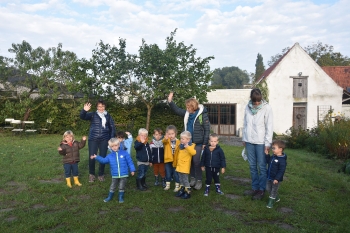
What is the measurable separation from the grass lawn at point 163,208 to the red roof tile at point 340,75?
2157cm

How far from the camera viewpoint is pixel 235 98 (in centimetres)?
1980

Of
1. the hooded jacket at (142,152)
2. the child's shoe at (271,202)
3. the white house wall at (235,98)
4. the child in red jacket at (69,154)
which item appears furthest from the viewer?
the white house wall at (235,98)

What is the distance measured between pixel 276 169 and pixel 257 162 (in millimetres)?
485

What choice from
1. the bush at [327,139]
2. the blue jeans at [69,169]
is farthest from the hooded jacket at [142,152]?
the bush at [327,139]

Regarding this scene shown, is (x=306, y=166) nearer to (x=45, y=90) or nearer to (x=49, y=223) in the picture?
(x=49, y=223)

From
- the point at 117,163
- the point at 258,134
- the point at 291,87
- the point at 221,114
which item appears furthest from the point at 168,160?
the point at 291,87

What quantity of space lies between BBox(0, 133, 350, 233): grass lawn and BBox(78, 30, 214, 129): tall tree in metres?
8.01

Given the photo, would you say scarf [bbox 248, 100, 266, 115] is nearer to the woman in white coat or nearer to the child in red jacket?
the woman in white coat

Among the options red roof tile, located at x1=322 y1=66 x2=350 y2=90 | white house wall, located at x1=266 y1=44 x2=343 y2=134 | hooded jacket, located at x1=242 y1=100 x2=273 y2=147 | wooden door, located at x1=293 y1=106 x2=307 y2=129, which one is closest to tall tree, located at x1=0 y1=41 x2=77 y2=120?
hooded jacket, located at x1=242 y1=100 x2=273 y2=147

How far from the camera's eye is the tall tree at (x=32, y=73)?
14727 millimetres

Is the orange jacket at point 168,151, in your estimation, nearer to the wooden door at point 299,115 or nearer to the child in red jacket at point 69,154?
the child in red jacket at point 69,154

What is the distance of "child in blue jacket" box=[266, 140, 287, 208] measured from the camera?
4.64m

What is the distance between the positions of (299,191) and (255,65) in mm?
76808

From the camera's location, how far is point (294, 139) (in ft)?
44.3
